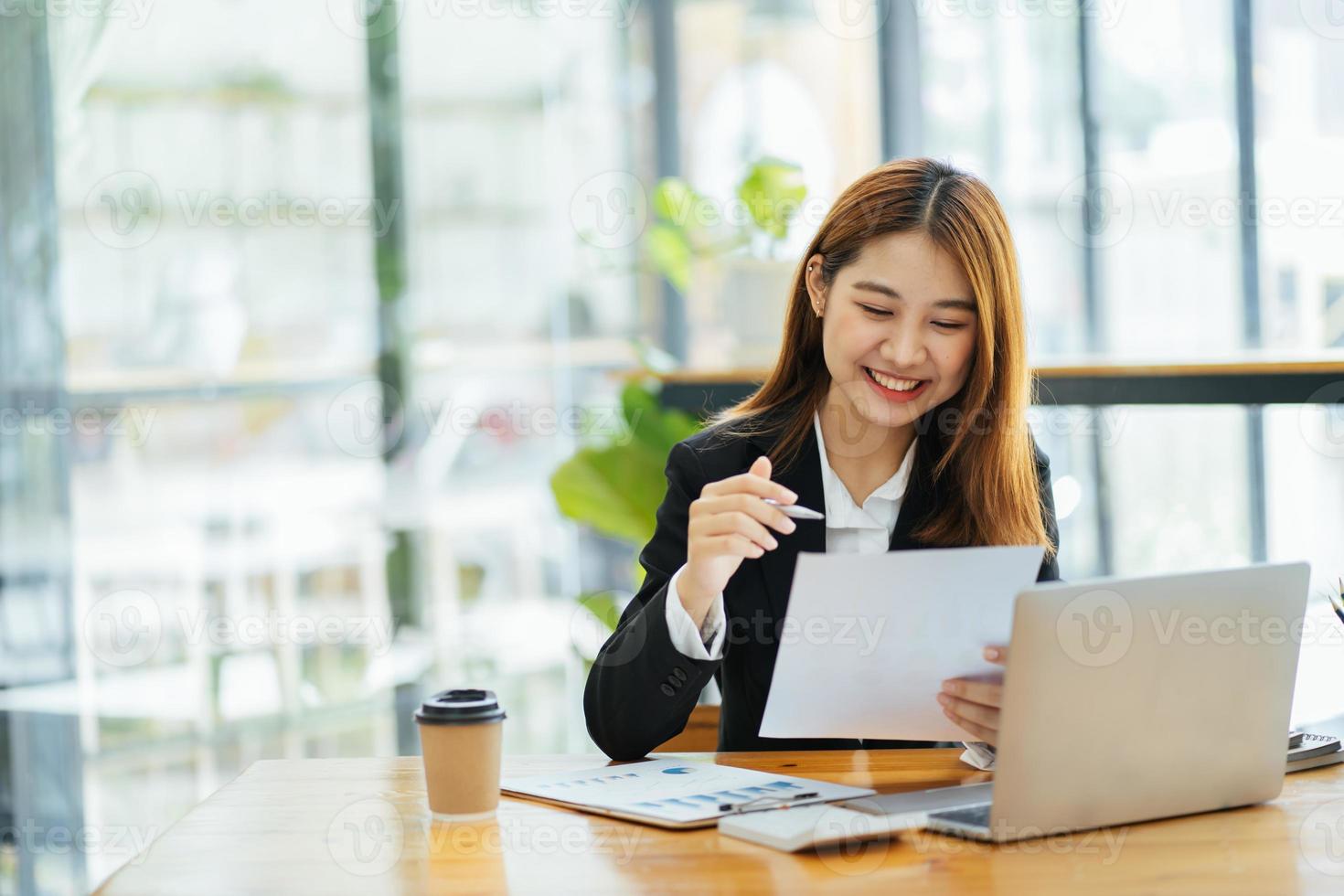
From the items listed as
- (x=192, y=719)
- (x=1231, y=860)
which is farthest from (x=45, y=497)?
(x=1231, y=860)

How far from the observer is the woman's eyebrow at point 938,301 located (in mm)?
1734

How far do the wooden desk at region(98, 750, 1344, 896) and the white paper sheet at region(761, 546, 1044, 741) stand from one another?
0.09 meters

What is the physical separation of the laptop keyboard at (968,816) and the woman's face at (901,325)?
2.08ft

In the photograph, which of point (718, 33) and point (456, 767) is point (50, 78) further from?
point (456, 767)

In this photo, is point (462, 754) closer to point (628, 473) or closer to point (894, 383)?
point (894, 383)

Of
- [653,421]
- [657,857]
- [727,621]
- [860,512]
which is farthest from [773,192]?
[657,857]

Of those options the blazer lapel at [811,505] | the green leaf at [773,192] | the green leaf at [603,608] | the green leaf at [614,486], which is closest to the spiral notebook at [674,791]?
the blazer lapel at [811,505]

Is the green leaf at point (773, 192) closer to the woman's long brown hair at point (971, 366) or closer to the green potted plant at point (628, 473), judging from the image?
the green potted plant at point (628, 473)

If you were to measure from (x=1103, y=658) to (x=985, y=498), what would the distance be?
25.1 inches

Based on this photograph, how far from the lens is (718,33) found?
401cm

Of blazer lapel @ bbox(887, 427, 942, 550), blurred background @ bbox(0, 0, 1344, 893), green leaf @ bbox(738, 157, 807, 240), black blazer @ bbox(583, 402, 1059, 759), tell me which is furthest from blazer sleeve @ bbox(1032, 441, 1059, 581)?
green leaf @ bbox(738, 157, 807, 240)

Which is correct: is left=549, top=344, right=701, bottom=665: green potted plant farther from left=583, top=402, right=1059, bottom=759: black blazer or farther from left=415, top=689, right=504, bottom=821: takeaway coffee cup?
left=415, top=689, right=504, bottom=821: takeaway coffee cup

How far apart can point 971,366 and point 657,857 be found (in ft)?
2.85

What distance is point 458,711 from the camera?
130cm
